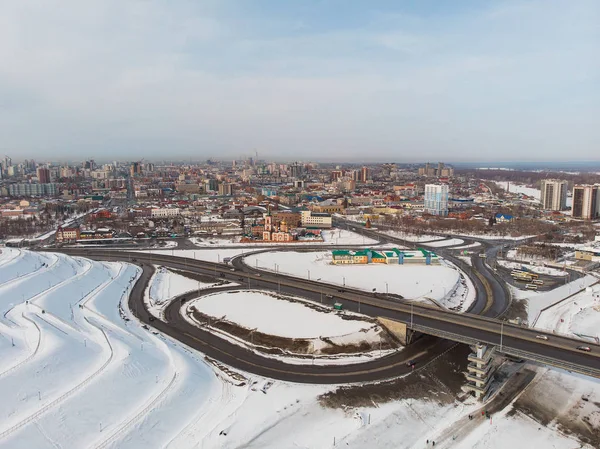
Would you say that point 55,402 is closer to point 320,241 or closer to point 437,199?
point 320,241

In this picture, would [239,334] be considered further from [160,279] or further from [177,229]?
[177,229]

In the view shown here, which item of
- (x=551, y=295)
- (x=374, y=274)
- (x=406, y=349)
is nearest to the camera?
(x=406, y=349)

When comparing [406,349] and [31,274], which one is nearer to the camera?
[406,349]

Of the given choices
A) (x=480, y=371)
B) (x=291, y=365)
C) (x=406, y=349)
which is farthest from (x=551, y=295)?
(x=291, y=365)

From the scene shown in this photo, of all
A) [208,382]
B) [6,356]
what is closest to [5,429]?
[6,356]

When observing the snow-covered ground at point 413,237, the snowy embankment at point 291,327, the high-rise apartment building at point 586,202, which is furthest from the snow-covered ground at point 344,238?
the high-rise apartment building at point 586,202

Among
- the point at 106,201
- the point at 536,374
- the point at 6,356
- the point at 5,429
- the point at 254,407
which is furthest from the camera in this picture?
the point at 106,201

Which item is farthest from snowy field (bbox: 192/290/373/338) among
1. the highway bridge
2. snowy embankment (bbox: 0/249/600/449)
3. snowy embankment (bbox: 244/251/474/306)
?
snowy embankment (bbox: 244/251/474/306)

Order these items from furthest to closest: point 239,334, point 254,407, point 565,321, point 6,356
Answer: point 565,321 < point 239,334 < point 6,356 < point 254,407
